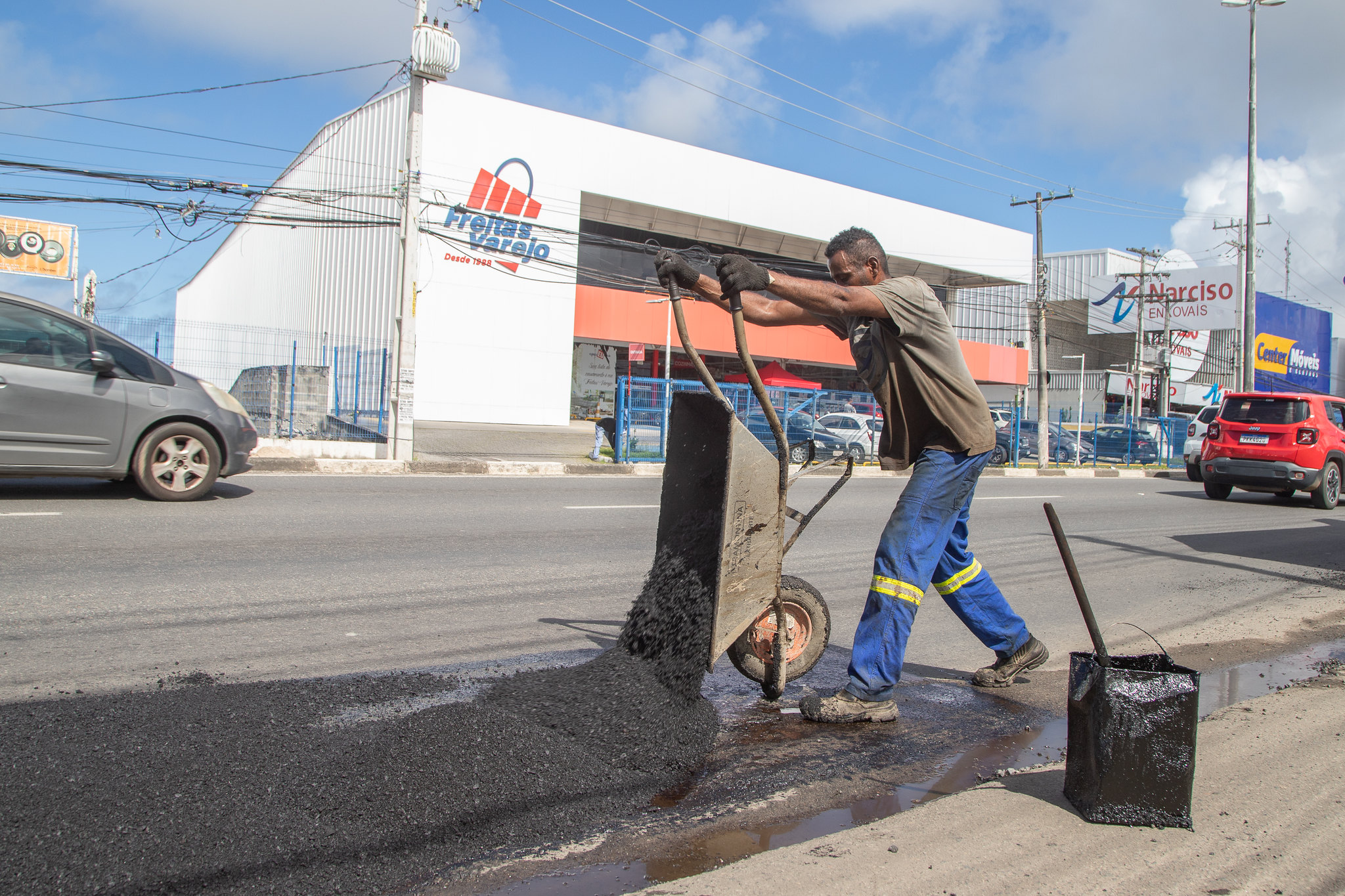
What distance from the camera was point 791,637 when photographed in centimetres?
357

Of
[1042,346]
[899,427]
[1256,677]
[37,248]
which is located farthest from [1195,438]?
[37,248]

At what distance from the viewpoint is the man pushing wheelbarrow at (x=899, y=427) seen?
10.6 feet

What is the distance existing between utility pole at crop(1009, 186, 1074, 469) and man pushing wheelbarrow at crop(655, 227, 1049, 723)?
22495 mm

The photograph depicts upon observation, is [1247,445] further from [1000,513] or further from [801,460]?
[801,460]

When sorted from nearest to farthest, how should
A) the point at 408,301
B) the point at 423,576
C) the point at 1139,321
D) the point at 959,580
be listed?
the point at 959,580
the point at 423,576
the point at 408,301
the point at 1139,321

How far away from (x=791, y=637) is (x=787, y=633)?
0.48 ft

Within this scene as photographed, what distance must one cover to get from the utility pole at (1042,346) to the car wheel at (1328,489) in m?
10.1

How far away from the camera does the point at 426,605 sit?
→ 16.3 feet

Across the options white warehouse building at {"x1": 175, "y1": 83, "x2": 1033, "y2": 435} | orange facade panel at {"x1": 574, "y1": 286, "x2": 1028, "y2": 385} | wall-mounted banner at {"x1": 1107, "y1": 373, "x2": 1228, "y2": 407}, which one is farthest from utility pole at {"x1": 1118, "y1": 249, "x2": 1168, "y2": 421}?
orange facade panel at {"x1": 574, "y1": 286, "x2": 1028, "y2": 385}

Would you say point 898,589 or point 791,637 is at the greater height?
point 898,589

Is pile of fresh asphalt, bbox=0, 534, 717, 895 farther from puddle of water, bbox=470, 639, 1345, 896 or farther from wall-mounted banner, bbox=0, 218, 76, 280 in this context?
wall-mounted banner, bbox=0, 218, 76, 280

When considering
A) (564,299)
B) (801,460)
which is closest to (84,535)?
(801,460)

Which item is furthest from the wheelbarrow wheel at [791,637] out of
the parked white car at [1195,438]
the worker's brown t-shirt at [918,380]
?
the parked white car at [1195,438]

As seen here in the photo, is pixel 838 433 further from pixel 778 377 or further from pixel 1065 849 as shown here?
pixel 1065 849
